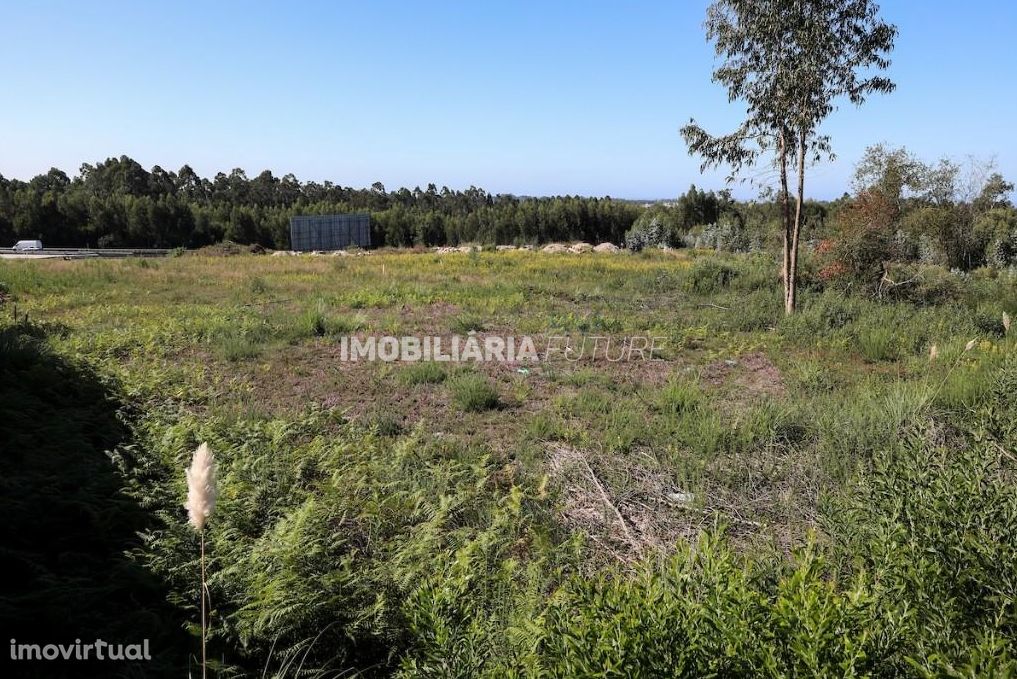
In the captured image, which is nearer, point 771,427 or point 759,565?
point 759,565

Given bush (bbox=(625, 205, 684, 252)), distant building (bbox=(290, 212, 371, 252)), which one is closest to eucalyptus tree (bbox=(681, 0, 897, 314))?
bush (bbox=(625, 205, 684, 252))

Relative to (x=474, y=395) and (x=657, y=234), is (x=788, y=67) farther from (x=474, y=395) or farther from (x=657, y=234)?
(x=657, y=234)

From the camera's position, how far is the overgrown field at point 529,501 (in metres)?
1.76

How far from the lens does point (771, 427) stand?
15.1ft

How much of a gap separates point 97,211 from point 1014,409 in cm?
5996

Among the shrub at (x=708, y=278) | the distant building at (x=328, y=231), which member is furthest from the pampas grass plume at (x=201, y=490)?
the distant building at (x=328, y=231)

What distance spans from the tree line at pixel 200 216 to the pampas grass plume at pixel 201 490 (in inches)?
1682

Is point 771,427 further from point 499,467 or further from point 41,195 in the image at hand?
point 41,195

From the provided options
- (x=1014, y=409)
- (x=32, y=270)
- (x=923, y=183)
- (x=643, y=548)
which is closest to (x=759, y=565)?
(x=643, y=548)

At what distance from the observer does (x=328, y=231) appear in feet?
154

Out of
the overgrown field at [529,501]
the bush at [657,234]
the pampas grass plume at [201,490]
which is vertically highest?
the bush at [657,234]

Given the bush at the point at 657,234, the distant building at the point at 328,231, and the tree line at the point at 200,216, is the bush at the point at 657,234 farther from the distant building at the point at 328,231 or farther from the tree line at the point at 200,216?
the distant building at the point at 328,231

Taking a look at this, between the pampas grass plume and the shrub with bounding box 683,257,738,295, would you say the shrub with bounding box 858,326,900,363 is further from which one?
the pampas grass plume

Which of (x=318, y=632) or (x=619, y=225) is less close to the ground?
(x=619, y=225)
